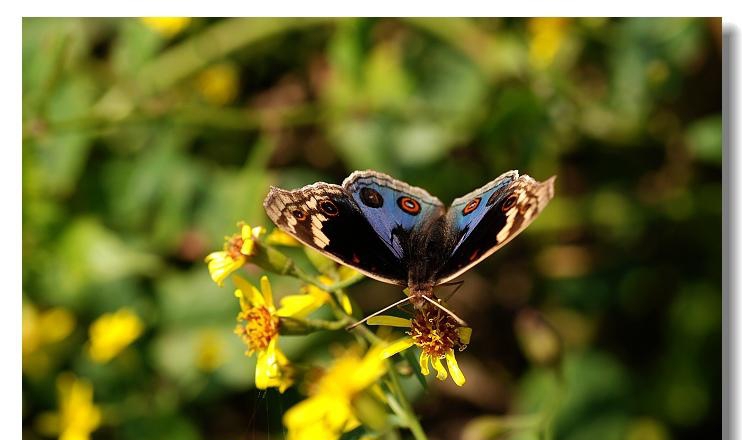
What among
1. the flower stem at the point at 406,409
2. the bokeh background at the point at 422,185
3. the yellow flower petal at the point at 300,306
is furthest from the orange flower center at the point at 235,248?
the bokeh background at the point at 422,185

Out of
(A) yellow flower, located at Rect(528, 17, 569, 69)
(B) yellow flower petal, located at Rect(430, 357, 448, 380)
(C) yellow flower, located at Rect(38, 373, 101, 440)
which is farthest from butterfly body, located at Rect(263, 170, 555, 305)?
(C) yellow flower, located at Rect(38, 373, 101, 440)

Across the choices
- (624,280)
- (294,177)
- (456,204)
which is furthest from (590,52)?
(456,204)

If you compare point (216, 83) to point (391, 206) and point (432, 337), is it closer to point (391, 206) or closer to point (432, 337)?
point (391, 206)

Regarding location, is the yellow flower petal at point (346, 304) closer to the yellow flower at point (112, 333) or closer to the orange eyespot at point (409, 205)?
the orange eyespot at point (409, 205)

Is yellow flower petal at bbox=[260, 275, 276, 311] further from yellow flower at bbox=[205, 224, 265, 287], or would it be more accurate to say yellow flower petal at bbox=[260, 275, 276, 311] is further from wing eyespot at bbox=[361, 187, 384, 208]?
wing eyespot at bbox=[361, 187, 384, 208]

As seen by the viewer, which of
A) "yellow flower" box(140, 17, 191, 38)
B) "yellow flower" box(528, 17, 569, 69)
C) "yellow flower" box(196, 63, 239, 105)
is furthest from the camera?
"yellow flower" box(196, 63, 239, 105)

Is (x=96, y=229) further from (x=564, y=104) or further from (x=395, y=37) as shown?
(x=564, y=104)
